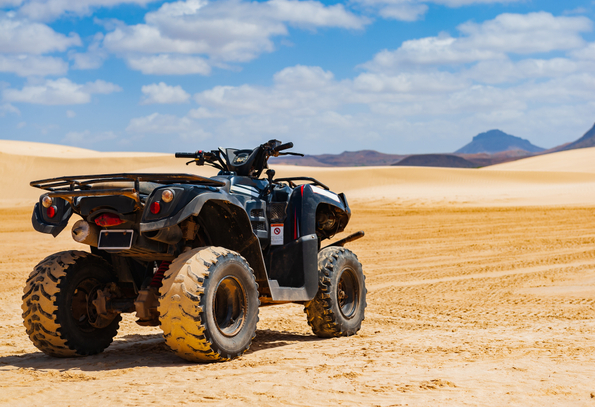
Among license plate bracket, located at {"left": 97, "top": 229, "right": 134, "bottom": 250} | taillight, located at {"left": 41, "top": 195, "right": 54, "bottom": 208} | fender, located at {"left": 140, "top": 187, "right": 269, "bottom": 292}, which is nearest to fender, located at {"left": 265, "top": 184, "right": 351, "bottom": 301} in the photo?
fender, located at {"left": 140, "top": 187, "right": 269, "bottom": 292}

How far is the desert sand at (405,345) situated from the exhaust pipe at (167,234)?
995 millimetres

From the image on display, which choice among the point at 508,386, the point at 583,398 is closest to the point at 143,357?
the point at 508,386

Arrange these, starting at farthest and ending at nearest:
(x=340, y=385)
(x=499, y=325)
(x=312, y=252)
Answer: (x=499, y=325), (x=312, y=252), (x=340, y=385)

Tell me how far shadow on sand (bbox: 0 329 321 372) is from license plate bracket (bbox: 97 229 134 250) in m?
0.92

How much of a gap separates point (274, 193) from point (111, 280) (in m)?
1.79

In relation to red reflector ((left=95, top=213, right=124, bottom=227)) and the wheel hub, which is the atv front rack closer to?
red reflector ((left=95, top=213, right=124, bottom=227))

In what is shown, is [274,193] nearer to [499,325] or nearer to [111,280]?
[111,280]

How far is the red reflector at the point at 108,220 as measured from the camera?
5.05 metres

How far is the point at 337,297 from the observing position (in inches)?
260

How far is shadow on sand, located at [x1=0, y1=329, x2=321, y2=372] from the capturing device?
205 inches

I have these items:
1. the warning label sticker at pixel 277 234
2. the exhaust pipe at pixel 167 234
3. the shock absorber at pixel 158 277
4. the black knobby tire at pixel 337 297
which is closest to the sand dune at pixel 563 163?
the black knobby tire at pixel 337 297

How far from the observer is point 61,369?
16.5 ft

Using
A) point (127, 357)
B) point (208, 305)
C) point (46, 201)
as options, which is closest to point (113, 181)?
point (46, 201)

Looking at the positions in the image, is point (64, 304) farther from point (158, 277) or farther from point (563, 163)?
point (563, 163)
